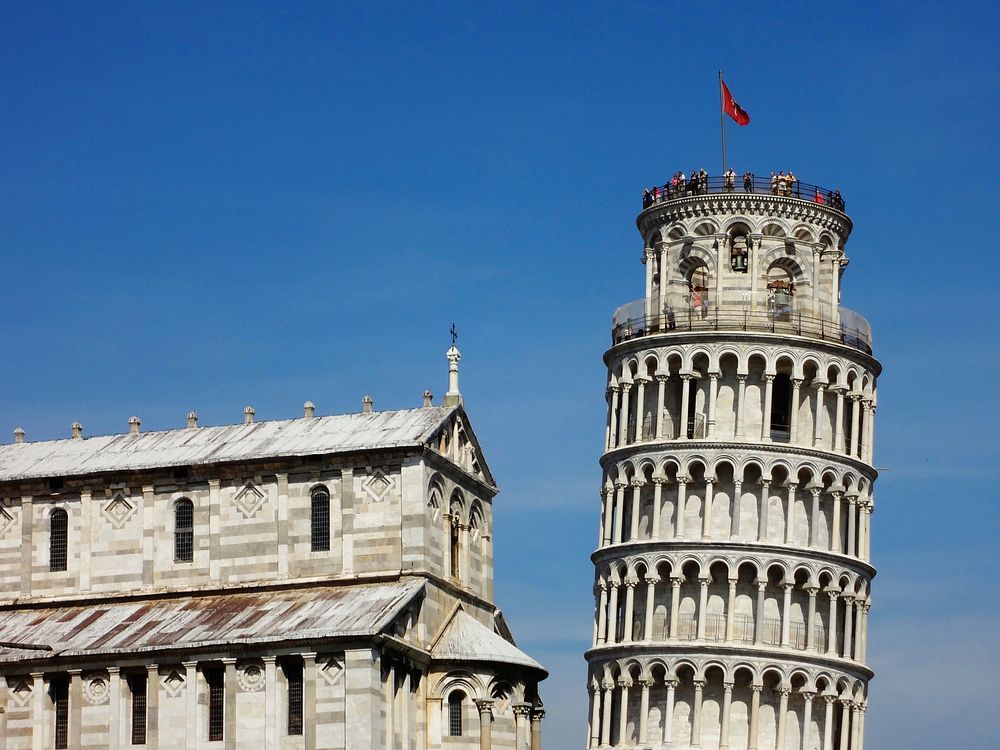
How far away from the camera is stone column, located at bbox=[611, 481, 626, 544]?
481ft

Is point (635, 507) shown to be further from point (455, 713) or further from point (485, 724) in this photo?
point (485, 724)

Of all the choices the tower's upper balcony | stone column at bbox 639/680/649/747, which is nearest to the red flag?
the tower's upper balcony

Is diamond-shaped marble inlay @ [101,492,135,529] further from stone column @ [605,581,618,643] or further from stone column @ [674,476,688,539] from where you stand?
stone column @ [674,476,688,539]

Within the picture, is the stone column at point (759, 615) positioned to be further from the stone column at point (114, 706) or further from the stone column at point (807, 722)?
the stone column at point (114, 706)

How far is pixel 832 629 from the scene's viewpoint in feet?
470

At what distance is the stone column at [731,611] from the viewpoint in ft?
465

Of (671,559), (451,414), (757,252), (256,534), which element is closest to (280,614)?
(256,534)

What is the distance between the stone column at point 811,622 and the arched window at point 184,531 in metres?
41.7

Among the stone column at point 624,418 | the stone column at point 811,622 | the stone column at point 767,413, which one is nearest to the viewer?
the stone column at point 811,622

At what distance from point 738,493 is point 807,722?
12635 millimetres

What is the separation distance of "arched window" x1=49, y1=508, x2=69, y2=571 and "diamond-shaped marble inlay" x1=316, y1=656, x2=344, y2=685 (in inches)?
630

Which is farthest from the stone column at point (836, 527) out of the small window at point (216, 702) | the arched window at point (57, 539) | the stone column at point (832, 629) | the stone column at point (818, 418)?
the small window at point (216, 702)

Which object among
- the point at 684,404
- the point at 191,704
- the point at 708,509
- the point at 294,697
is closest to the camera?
the point at 294,697

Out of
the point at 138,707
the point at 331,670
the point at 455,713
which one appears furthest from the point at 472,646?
the point at 138,707
